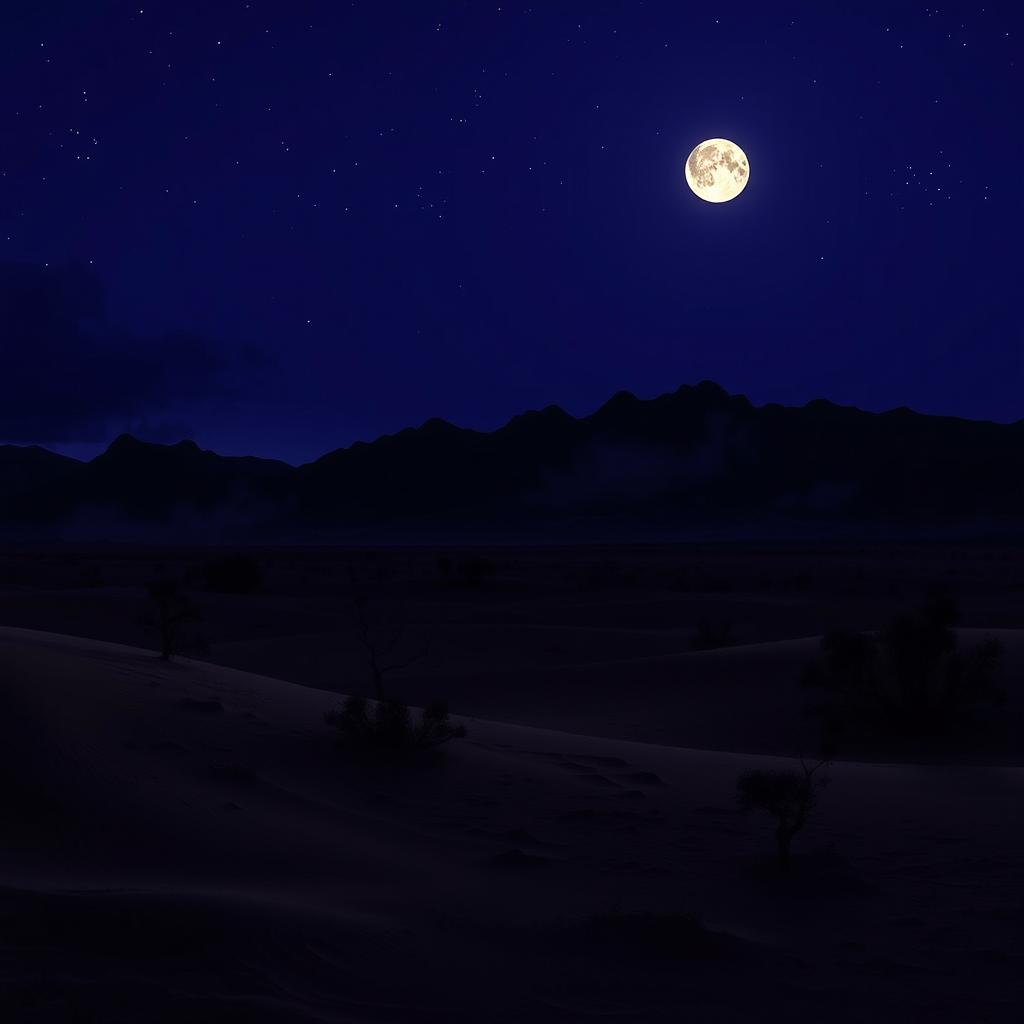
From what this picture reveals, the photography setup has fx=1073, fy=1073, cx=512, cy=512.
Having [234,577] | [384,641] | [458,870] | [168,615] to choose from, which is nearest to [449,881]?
[458,870]

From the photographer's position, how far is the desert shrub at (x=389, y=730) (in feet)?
32.0

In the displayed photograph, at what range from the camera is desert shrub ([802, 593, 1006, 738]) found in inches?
555

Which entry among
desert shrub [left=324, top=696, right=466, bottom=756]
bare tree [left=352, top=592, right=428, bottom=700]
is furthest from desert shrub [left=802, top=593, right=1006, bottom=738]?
bare tree [left=352, top=592, right=428, bottom=700]

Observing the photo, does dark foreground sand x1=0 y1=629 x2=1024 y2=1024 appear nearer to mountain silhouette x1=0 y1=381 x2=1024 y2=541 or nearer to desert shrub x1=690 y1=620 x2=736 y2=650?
desert shrub x1=690 y1=620 x2=736 y2=650

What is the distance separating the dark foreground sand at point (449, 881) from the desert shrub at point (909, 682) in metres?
3.45

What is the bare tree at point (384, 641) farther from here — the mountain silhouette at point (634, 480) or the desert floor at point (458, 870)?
the mountain silhouette at point (634, 480)

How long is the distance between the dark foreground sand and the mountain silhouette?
139 metres

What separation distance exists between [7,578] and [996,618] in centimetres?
4260

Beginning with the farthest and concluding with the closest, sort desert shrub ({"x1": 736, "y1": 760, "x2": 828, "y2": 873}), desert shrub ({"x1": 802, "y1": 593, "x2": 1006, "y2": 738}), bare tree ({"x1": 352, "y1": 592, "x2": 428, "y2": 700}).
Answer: bare tree ({"x1": 352, "y1": 592, "x2": 428, "y2": 700})
desert shrub ({"x1": 802, "y1": 593, "x2": 1006, "y2": 738})
desert shrub ({"x1": 736, "y1": 760, "x2": 828, "y2": 873})

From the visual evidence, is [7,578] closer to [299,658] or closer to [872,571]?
[299,658]

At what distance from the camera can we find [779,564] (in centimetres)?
7012

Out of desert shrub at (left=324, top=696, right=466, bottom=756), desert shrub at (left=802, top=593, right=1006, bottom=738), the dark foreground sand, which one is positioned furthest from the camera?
desert shrub at (left=802, top=593, right=1006, bottom=738)

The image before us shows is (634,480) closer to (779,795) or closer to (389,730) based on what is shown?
(389,730)

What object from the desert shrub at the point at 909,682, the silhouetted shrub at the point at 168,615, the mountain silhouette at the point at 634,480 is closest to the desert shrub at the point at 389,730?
the silhouetted shrub at the point at 168,615
